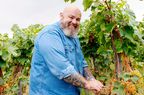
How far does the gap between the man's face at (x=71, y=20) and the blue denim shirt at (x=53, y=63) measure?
0.09m

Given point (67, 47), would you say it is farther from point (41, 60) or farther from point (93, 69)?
point (93, 69)

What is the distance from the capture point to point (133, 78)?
16.2 ft

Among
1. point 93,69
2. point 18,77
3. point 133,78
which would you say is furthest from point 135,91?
point 18,77

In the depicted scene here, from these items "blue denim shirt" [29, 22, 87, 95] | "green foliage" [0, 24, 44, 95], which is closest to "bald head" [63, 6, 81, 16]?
"blue denim shirt" [29, 22, 87, 95]

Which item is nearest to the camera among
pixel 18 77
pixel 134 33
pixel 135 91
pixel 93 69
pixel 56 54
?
pixel 56 54

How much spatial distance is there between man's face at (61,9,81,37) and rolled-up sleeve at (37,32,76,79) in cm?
20

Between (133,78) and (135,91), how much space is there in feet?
0.53

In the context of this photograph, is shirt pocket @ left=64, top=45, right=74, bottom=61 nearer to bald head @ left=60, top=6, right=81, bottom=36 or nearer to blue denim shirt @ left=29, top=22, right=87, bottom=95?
blue denim shirt @ left=29, top=22, right=87, bottom=95

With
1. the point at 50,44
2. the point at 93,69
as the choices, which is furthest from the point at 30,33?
the point at 50,44

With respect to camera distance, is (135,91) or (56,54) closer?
(56,54)

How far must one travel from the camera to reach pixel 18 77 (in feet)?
31.5

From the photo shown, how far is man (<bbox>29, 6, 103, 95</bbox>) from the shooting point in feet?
14.8

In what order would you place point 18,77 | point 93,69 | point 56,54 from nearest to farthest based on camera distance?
point 56,54
point 93,69
point 18,77

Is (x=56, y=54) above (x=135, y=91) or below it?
above
